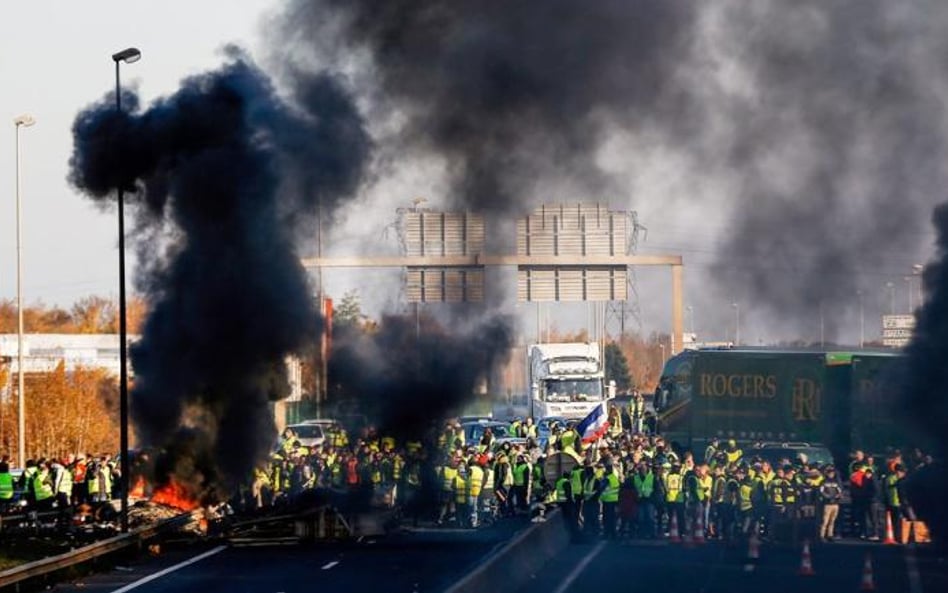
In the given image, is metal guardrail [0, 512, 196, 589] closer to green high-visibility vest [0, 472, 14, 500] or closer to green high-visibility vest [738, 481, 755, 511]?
green high-visibility vest [0, 472, 14, 500]

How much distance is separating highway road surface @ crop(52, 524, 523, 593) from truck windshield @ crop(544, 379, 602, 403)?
105ft

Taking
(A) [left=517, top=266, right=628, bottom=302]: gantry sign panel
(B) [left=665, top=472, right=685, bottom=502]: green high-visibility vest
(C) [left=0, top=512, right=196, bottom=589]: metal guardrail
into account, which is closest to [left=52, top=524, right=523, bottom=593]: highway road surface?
(C) [left=0, top=512, right=196, bottom=589]: metal guardrail

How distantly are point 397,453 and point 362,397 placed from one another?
1.39 meters

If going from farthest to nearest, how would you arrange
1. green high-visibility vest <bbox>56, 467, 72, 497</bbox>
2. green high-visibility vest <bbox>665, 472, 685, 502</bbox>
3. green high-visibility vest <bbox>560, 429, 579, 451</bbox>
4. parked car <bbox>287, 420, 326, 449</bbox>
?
1. parked car <bbox>287, 420, 326, 449</bbox>
2. green high-visibility vest <bbox>560, 429, 579, 451</bbox>
3. green high-visibility vest <bbox>56, 467, 72, 497</bbox>
4. green high-visibility vest <bbox>665, 472, 685, 502</bbox>

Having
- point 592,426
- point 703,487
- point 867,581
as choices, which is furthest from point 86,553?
point 592,426

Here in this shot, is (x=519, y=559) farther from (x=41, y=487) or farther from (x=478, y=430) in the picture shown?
(x=478, y=430)

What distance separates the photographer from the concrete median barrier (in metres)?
21.6

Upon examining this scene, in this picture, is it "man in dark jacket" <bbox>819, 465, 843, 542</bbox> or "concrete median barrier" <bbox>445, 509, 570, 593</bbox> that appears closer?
"concrete median barrier" <bbox>445, 509, 570, 593</bbox>

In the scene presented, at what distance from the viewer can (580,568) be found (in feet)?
94.6

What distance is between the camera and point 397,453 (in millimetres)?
35031

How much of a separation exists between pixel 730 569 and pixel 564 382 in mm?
39505

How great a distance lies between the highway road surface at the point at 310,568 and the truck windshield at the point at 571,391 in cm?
3209

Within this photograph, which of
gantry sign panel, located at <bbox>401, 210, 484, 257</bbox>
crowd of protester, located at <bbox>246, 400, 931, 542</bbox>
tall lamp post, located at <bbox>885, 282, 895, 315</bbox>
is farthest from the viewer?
crowd of protester, located at <bbox>246, 400, 931, 542</bbox>

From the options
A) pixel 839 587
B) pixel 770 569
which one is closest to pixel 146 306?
pixel 770 569
